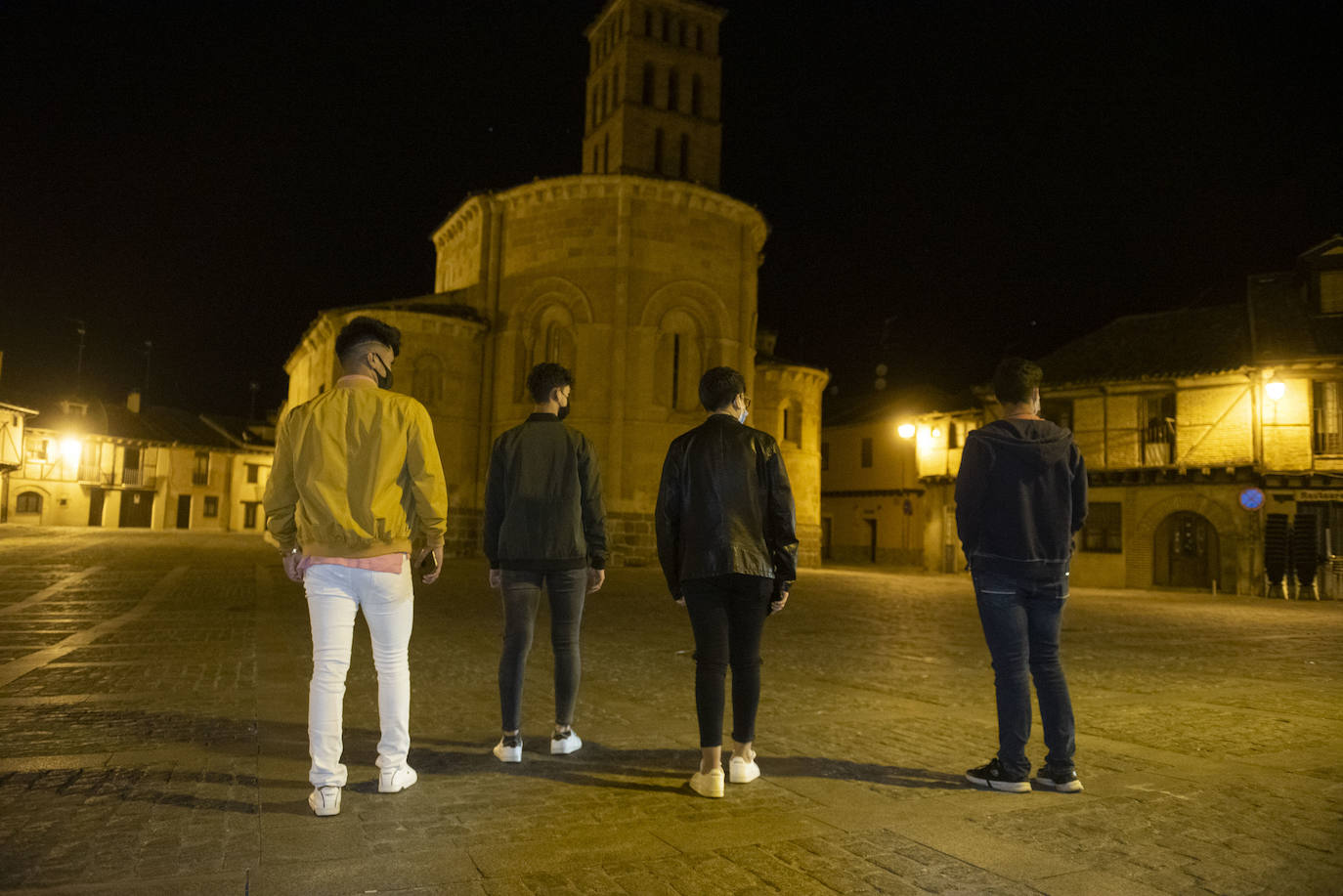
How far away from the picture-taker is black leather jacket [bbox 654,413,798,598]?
4.16m

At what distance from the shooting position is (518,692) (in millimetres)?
4551

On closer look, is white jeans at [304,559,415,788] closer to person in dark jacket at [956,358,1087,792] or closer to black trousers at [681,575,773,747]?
black trousers at [681,575,773,747]

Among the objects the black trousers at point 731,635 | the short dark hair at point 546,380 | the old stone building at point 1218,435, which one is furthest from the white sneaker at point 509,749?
A: the old stone building at point 1218,435

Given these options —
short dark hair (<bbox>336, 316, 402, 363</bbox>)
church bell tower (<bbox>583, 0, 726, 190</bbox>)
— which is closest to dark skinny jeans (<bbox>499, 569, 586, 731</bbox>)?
short dark hair (<bbox>336, 316, 402, 363</bbox>)

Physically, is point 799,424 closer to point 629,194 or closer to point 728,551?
point 629,194

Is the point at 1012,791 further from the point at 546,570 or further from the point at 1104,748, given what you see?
the point at 546,570

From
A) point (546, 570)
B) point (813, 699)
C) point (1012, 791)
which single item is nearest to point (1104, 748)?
point (1012, 791)

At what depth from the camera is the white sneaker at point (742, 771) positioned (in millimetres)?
4168

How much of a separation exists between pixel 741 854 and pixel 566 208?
2538cm

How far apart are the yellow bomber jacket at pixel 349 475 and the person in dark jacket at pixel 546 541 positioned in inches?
31.1

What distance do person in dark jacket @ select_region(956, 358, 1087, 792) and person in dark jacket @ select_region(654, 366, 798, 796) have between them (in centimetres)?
93

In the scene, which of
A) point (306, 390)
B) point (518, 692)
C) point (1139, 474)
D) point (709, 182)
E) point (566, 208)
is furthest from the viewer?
point (306, 390)

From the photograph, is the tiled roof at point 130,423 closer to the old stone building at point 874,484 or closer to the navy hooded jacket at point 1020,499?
the old stone building at point 874,484

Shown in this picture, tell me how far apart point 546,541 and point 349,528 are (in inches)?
46.1
